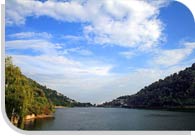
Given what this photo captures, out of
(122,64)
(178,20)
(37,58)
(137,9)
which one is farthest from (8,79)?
(178,20)

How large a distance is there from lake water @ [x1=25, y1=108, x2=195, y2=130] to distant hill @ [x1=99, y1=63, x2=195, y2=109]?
15 centimetres

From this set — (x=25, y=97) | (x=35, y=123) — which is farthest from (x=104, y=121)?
(x=25, y=97)

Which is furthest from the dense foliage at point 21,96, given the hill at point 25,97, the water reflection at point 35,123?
the water reflection at point 35,123

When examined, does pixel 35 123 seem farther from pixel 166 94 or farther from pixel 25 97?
pixel 166 94

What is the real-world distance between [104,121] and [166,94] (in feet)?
3.64

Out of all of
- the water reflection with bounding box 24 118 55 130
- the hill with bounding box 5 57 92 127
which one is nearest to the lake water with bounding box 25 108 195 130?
the water reflection with bounding box 24 118 55 130

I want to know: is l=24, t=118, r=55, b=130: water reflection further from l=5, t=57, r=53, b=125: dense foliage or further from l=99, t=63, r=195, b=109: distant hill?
l=99, t=63, r=195, b=109: distant hill

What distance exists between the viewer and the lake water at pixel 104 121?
182 inches

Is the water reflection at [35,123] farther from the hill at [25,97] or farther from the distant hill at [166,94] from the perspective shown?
the distant hill at [166,94]

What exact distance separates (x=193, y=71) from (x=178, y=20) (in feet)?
2.09

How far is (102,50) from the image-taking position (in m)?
4.82

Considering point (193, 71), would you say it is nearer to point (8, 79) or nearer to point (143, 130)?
point (143, 130)

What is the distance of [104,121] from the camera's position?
4.84 meters

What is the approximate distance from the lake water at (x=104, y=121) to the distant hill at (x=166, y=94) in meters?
0.15
